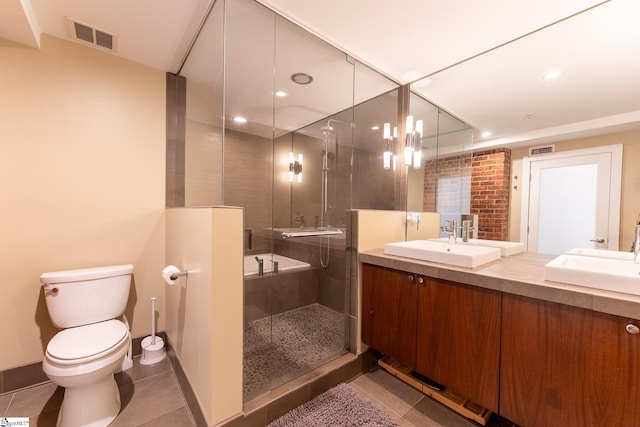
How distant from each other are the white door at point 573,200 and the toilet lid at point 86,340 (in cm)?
271

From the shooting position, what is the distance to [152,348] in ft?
6.78

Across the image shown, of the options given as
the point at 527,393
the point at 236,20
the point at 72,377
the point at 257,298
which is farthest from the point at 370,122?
the point at 72,377

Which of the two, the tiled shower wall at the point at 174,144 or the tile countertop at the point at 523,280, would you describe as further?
the tiled shower wall at the point at 174,144

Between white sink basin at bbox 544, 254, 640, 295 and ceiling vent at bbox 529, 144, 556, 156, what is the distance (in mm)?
650

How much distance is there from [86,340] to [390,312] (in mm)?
1899

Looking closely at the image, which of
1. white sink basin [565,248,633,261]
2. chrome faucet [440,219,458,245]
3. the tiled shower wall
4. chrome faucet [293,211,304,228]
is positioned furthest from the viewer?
chrome faucet [293,211,304,228]

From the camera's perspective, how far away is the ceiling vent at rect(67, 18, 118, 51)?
170cm

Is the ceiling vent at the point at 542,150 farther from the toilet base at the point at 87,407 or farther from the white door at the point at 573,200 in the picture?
the toilet base at the point at 87,407

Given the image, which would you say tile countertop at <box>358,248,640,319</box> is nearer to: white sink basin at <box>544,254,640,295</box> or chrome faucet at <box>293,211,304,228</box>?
Answer: white sink basin at <box>544,254,640,295</box>

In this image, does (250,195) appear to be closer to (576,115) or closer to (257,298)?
(257,298)

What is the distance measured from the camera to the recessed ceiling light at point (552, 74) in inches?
64.0

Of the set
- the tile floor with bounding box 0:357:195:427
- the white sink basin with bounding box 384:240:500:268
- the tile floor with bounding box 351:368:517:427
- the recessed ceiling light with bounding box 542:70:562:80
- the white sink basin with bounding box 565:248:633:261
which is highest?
the recessed ceiling light with bounding box 542:70:562:80

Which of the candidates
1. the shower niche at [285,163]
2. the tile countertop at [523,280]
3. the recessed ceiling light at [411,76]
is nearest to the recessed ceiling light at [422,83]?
the recessed ceiling light at [411,76]

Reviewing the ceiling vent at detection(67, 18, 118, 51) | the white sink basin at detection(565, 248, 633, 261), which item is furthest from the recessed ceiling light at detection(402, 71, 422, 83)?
the ceiling vent at detection(67, 18, 118, 51)
